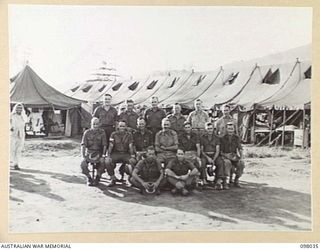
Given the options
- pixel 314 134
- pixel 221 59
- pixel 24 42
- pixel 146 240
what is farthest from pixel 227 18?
pixel 146 240

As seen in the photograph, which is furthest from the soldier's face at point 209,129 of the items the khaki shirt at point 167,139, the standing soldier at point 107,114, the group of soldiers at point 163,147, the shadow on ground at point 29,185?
the shadow on ground at point 29,185

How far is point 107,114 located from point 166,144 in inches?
9.8

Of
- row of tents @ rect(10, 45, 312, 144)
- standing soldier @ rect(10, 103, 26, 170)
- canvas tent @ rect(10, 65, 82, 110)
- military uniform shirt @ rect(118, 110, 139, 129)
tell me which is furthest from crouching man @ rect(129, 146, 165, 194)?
standing soldier @ rect(10, 103, 26, 170)

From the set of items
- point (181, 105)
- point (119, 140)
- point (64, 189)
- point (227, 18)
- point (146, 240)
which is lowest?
point (146, 240)

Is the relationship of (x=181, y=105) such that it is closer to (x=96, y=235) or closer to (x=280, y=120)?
(x=280, y=120)

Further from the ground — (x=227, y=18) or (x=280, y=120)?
(x=227, y=18)

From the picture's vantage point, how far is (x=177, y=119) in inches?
75.5

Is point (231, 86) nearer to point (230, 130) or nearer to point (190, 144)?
point (230, 130)

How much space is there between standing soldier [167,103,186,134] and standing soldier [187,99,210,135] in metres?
0.03

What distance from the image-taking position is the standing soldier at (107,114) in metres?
1.91

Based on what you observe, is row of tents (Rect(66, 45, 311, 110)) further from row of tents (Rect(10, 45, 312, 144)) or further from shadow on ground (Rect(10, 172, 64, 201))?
shadow on ground (Rect(10, 172, 64, 201))

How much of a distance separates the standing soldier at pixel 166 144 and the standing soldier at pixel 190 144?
0.08ft

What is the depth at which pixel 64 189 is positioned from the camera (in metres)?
1.88

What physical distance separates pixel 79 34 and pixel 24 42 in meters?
0.20
